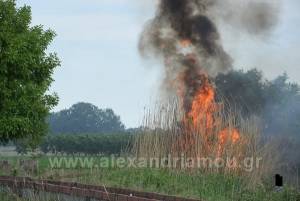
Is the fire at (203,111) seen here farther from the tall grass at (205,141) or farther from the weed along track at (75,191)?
the weed along track at (75,191)

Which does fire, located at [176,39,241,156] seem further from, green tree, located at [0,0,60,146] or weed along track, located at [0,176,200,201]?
green tree, located at [0,0,60,146]

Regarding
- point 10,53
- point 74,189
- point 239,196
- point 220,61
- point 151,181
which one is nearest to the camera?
point 74,189

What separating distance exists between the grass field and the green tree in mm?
6421

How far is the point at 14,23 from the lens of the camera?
2217cm

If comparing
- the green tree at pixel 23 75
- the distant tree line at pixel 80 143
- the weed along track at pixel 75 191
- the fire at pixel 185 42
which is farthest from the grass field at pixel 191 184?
the distant tree line at pixel 80 143

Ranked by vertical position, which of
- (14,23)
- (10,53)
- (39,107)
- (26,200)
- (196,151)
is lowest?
(26,200)

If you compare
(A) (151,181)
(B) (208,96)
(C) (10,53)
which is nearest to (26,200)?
(A) (151,181)

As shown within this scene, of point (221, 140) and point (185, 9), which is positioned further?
point (185, 9)

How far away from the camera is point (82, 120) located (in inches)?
5133

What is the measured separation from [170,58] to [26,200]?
11.8 meters

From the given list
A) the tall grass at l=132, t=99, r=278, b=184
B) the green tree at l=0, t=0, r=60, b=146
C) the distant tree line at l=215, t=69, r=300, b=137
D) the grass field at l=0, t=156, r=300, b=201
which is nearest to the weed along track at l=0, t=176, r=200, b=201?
the grass field at l=0, t=156, r=300, b=201

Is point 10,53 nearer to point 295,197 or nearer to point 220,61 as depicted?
point 220,61

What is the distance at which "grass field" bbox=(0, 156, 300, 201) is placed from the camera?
1125 cm

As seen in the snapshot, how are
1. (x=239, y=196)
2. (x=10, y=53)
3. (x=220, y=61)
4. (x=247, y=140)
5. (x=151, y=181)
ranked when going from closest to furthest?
(x=239, y=196) < (x=151, y=181) < (x=247, y=140) < (x=10, y=53) < (x=220, y=61)
